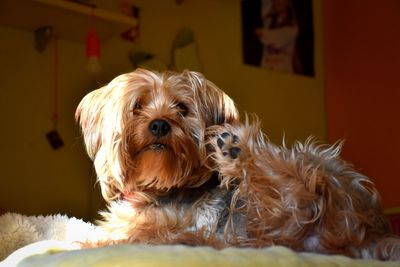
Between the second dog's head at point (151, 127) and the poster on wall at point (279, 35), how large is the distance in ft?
5.59

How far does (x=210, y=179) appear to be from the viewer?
1.41m

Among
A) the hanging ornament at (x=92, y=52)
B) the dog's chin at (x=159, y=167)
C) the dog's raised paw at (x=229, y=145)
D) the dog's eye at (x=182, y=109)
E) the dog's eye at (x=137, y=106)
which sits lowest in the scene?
the dog's chin at (x=159, y=167)

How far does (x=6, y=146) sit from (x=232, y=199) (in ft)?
4.39

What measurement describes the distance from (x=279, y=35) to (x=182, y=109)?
1.99 m

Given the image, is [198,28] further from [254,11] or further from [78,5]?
[78,5]

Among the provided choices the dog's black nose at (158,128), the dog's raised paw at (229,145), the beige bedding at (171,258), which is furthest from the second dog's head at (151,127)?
the beige bedding at (171,258)

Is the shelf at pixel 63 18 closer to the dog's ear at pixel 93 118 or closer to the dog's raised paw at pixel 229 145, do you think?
the dog's ear at pixel 93 118

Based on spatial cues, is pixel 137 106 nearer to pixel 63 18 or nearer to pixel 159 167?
pixel 159 167

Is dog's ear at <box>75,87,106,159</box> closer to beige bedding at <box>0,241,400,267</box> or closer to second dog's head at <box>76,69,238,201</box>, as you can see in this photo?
second dog's head at <box>76,69,238,201</box>

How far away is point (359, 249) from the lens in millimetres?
1008

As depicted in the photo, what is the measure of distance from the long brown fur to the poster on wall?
174 centimetres

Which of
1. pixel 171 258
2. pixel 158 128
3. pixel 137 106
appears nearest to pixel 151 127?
pixel 158 128

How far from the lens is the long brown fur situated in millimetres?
1022

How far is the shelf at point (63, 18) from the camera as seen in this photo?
209 centimetres
